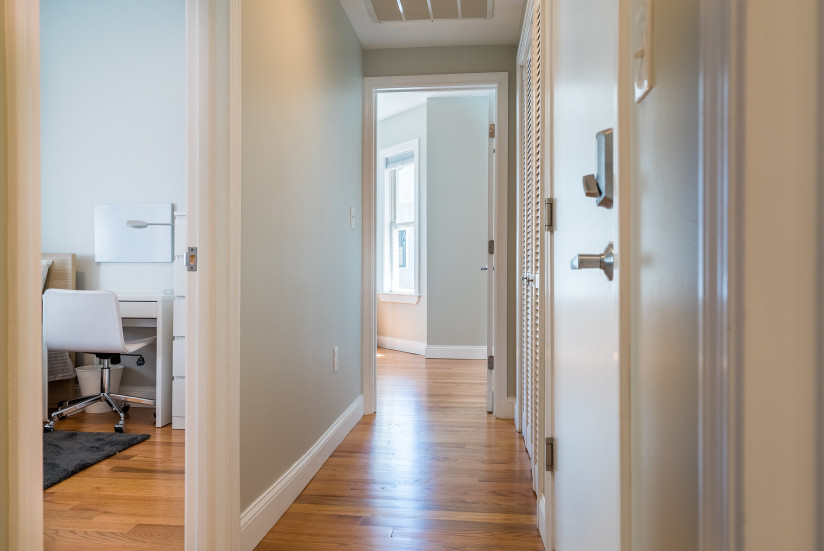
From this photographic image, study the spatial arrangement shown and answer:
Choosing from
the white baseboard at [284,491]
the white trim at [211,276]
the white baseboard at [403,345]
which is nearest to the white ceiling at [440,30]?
the white trim at [211,276]

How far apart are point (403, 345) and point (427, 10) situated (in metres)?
4.07

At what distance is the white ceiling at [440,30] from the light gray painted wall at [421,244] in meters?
2.57

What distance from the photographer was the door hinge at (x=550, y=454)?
167 cm

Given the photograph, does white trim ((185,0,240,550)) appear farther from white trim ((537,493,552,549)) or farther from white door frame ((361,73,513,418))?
white door frame ((361,73,513,418))

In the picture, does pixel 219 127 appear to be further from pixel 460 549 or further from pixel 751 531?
pixel 751 531

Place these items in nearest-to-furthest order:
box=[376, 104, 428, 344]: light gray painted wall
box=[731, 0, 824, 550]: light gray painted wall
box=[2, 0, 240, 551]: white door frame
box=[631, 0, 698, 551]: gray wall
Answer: box=[731, 0, 824, 550]: light gray painted wall
box=[631, 0, 698, 551]: gray wall
box=[2, 0, 240, 551]: white door frame
box=[376, 104, 428, 344]: light gray painted wall

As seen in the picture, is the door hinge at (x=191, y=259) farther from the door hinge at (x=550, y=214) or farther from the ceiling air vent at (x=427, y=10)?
the ceiling air vent at (x=427, y=10)

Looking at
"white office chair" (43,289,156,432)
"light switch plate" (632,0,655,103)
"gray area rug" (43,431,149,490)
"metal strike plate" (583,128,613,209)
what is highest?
"light switch plate" (632,0,655,103)

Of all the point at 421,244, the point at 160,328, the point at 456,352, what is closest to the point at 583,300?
the point at 160,328

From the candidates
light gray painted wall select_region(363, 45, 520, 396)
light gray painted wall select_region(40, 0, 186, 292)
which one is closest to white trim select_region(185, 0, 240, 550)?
light gray painted wall select_region(363, 45, 520, 396)

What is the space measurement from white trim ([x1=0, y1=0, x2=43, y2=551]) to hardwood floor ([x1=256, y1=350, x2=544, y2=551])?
0.97 metres

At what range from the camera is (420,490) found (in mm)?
2312

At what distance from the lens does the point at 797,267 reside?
38 centimetres

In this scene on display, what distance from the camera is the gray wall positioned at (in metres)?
0.56
